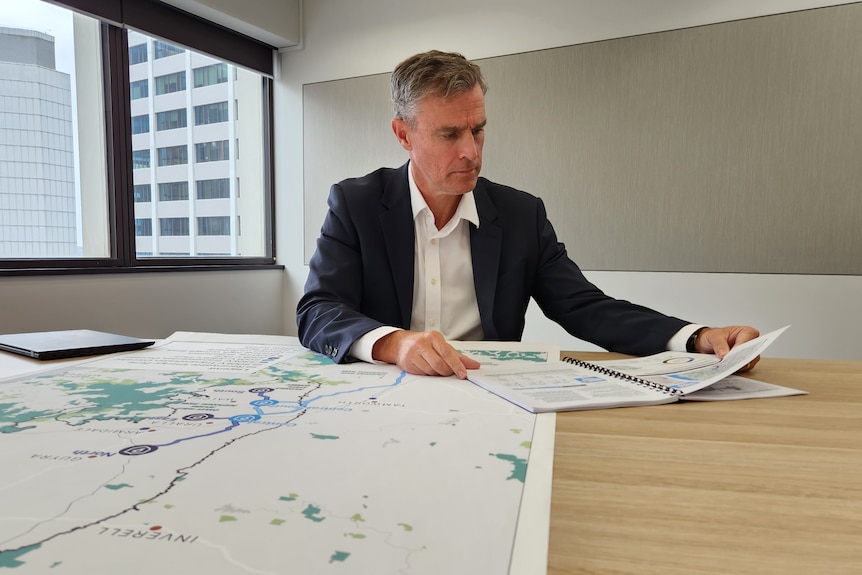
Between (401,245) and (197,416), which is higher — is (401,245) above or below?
above

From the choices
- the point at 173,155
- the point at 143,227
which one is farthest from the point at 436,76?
the point at 173,155

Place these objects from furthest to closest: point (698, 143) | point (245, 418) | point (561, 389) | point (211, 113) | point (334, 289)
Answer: point (211, 113) → point (698, 143) → point (334, 289) → point (561, 389) → point (245, 418)

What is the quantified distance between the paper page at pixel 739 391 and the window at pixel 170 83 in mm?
2912

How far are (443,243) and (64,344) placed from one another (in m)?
0.92

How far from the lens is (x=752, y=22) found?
2.42m

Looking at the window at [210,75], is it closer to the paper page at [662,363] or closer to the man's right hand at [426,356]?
the man's right hand at [426,356]

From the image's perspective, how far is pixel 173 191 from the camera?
3.01m

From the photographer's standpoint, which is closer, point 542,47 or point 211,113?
point 542,47

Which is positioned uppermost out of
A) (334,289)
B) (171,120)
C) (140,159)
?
(171,120)

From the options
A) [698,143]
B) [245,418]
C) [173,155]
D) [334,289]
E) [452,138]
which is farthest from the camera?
[173,155]

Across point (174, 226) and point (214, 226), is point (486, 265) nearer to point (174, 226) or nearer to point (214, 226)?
point (174, 226)

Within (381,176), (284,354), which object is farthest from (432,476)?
(381,176)

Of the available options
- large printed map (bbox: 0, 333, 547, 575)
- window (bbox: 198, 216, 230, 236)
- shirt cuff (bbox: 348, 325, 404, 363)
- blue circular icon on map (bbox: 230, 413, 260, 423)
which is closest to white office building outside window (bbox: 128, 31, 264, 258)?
window (bbox: 198, 216, 230, 236)

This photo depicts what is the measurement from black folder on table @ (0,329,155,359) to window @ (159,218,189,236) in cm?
183
